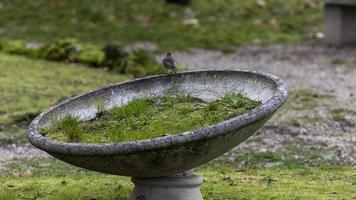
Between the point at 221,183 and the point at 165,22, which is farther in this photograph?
the point at 165,22

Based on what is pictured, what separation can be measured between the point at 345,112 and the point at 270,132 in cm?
150

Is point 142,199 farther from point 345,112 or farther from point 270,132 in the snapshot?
point 345,112

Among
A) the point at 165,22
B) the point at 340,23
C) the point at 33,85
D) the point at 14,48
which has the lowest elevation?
the point at 33,85

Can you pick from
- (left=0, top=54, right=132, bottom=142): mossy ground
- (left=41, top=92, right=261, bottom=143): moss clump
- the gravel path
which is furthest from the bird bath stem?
(left=0, top=54, right=132, bottom=142): mossy ground

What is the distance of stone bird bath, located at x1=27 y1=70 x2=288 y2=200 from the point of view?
212 inches

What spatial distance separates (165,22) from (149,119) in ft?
43.6

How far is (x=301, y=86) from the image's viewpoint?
1373 centimetres

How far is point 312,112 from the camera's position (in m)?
11.5

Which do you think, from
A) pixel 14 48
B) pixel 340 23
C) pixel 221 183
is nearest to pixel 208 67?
pixel 340 23

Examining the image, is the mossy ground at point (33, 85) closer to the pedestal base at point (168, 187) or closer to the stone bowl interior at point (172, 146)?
the pedestal base at point (168, 187)

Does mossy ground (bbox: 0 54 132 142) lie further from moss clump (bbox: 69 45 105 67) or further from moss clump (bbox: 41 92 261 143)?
moss clump (bbox: 41 92 261 143)

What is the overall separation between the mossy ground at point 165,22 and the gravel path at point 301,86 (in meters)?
0.94

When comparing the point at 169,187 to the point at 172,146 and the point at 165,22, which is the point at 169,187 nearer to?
the point at 172,146

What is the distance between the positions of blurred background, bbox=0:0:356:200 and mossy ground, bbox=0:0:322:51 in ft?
0.09
